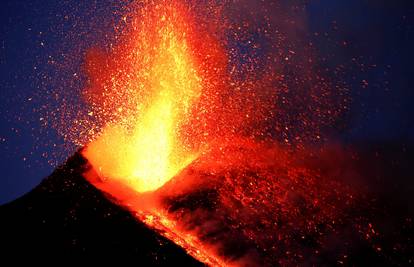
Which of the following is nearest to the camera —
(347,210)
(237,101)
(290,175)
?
(347,210)

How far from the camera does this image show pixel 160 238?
3.64 m

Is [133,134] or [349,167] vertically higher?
[349,167]

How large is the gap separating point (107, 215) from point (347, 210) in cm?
585

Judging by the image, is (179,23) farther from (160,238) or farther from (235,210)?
(160,238)

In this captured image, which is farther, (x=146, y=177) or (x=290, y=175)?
(x=290, y=175)

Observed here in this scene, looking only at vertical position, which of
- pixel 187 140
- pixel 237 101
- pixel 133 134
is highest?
pixel 237 101

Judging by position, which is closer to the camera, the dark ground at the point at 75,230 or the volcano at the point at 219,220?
the dark ground at the point at 75,230

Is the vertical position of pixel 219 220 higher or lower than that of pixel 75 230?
higher

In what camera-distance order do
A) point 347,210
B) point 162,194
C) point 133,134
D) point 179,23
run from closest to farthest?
point 162,194
point 133,134
point 347,210
point 179,23

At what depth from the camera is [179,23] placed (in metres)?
9.84

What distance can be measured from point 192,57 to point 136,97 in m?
2.38

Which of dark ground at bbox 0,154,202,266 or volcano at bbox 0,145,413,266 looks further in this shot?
volcano at bbox 0,145,413,266

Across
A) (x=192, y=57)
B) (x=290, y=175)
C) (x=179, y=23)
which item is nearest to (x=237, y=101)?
(x=192, y=57)

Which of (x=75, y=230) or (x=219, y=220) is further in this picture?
(x=219, y=220)
